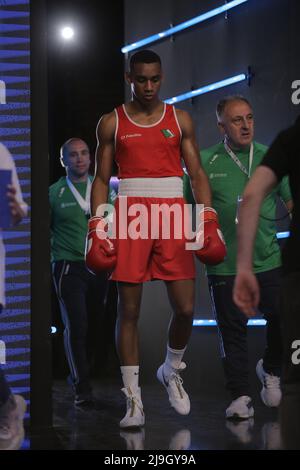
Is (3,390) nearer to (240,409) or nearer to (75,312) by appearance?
(240,409)

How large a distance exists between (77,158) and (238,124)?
4.43 feet

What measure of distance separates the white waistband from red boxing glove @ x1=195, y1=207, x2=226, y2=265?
0.69ft

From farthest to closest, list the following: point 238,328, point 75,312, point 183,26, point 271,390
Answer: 1. point 183,26
2. point 75,312
3. point 271,390
4. point 238,328

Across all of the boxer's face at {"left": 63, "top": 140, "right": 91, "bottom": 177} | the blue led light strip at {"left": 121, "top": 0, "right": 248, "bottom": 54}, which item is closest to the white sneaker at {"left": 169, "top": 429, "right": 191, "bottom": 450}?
the boxer's face at {"left": 63, "top": 140, "right": 91, "bottom": 177}

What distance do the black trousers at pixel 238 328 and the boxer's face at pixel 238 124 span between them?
0.72 meters

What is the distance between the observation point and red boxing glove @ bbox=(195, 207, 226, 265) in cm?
449

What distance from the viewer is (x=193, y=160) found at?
4.64 m

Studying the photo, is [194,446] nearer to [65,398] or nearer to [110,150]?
[110,150]

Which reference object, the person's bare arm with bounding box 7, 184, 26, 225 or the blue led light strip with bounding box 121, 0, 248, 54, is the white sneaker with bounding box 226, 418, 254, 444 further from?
the blue led light strip with bounding box 121, 0, 248, 54

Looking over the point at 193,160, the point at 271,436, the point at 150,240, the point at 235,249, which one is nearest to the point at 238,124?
the point at 193,160

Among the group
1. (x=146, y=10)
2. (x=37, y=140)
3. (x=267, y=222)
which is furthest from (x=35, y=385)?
(x=146, y=10)

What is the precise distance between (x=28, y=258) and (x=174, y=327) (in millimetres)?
816

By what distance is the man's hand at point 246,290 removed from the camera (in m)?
2.63

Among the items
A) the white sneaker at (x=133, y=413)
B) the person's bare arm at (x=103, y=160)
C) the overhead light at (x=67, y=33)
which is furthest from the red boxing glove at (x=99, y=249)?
the overhead light at (x=67, y=33)
